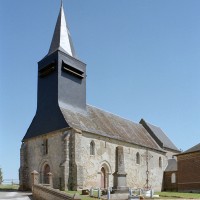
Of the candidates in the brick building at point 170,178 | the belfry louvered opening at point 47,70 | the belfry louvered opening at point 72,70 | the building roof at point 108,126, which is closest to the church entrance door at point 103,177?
the building roof at point 108,126

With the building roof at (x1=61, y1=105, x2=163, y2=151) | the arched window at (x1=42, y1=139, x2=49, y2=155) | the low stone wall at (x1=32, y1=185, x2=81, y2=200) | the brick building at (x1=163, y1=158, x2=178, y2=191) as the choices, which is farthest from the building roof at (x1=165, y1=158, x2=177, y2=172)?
the low stone wall at (x1=32, y1=185, x2=81, y2=200)

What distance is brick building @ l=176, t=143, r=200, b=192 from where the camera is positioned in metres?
33.1

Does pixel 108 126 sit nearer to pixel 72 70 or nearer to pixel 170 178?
pixel 72 70

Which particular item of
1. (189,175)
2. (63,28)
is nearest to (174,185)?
(189,175)

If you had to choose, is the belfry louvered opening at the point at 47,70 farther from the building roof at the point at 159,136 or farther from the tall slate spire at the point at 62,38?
the building roof at the point at 159,136

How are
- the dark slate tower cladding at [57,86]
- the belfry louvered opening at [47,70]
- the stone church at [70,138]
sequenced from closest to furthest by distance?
the stone church at [70,138] → the dark slate tower cladding at [57,86] → the belfry louvered opening at [47,70]

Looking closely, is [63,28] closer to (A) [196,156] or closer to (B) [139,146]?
(B) [139,146]

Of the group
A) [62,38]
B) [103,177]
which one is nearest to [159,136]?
[103,177]

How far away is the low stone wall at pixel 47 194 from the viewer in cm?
1620

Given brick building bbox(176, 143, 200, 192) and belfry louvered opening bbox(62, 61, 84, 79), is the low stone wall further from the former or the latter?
brick building bbox(176, 143, 200, 192)

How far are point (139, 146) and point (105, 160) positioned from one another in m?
6.99

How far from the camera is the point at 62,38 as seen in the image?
1314 inches

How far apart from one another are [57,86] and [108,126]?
24.6 feet

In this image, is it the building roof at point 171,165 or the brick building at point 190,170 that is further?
the building roof at point 171,165
